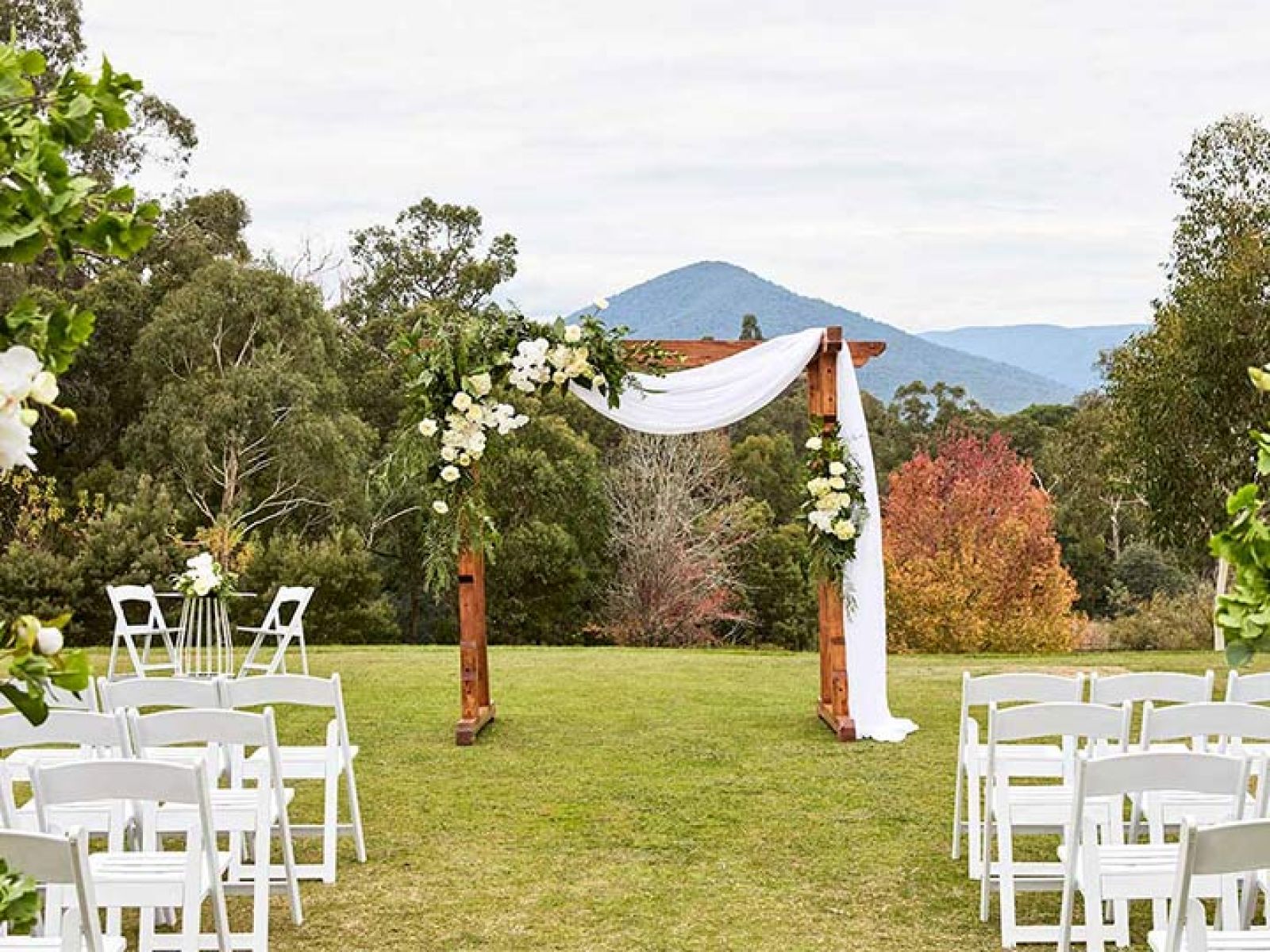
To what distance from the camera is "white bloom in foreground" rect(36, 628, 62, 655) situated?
153 centimetres

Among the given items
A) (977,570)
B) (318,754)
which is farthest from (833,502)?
(977,570)

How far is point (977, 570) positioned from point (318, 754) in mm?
17263

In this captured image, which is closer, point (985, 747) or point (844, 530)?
point (985, 747)

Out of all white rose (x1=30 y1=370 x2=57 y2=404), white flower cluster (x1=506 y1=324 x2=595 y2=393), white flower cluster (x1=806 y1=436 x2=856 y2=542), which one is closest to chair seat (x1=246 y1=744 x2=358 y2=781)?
white flower cluster (x1=506 y1=324 x2=595 y2=393)

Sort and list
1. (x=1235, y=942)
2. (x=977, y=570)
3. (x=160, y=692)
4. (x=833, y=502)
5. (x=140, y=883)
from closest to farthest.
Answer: (x=1235, y=942)
(x=140, y=883)
(x=160, y=692)
(x=833, y=502)
(x=977, y=570)

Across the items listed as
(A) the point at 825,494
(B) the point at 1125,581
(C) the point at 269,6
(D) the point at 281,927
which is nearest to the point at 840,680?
(A) the point at 825,494

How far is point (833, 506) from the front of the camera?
27.4 feet

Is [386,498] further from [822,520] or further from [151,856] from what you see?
[151,856]

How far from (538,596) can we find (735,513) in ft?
10.1

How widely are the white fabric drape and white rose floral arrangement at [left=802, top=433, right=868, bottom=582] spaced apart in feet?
0.27

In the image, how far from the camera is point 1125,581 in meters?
24.2

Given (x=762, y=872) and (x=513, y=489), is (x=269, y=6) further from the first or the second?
(x=762, y=872)

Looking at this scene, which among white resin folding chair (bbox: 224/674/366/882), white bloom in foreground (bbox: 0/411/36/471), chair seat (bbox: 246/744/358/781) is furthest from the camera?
chair seat (bbox: 246/744/358/781)

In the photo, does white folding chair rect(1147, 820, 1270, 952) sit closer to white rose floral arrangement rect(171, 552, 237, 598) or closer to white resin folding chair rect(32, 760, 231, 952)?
white resin folding chair rect(32, 760, 231, 952)
